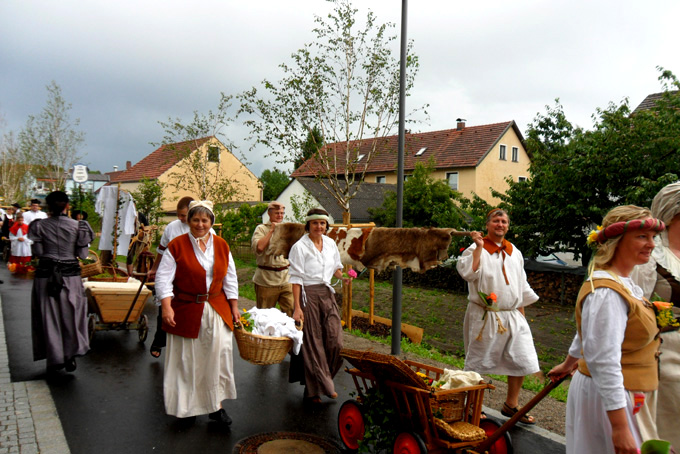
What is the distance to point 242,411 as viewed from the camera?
550cm

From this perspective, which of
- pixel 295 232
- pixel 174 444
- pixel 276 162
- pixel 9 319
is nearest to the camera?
pixel 174 444

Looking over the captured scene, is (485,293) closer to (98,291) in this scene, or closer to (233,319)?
(233,319)

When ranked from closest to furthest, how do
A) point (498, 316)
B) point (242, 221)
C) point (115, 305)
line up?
point (498, 316)
point (115, 305)
point (242, 221)

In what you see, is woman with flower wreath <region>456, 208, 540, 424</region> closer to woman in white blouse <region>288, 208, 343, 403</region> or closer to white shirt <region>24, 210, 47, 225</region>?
woman in white blouse <region>288, 208, 343, 403</region>

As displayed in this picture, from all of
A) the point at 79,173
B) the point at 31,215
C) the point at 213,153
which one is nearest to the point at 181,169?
the point at 213,153

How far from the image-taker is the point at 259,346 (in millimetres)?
4906

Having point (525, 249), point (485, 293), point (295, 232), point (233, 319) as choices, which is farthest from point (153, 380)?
point (525, 249)

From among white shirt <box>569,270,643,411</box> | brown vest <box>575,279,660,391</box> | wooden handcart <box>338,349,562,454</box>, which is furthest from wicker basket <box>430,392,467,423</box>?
white shirt <box>569,270,643,411</box>

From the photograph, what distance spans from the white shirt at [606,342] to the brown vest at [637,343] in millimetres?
41

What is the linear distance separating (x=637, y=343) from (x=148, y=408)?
465cm

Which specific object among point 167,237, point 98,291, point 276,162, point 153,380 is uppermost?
point 276,162

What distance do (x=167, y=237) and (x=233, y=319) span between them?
78.2 inches

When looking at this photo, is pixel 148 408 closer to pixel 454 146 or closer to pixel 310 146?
pixel 310 146

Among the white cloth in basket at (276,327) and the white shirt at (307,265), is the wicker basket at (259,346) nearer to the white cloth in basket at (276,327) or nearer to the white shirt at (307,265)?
the white cloth in basket at (276,327)
